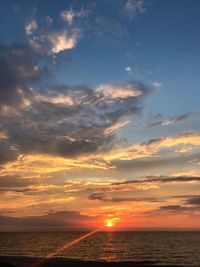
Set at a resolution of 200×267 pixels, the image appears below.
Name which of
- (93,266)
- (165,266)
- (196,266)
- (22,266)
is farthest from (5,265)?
(196,266)

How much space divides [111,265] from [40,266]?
1166 centimetres

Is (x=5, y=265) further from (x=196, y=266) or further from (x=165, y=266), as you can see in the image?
(x=196, y=266)

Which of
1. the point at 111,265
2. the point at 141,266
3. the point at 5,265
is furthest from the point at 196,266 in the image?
the point at 5,265

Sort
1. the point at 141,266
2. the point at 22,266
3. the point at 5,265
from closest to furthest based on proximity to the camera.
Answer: the point at 5,265 < the point at 22,266 < the point at 141,266

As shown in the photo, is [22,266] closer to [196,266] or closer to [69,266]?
[69,266]

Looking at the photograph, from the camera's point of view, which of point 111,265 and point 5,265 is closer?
point 5,265

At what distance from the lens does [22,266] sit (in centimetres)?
5672

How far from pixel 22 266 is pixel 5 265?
506 inches

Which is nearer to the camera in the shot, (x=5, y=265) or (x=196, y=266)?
(x=5, y=265)

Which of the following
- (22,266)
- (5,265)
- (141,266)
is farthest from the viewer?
(141,266)

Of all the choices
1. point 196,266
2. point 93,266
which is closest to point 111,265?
point 93,266

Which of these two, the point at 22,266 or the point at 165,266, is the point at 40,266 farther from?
the point at 165,266

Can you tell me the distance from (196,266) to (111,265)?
15756 mm

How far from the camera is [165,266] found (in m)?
63.7
